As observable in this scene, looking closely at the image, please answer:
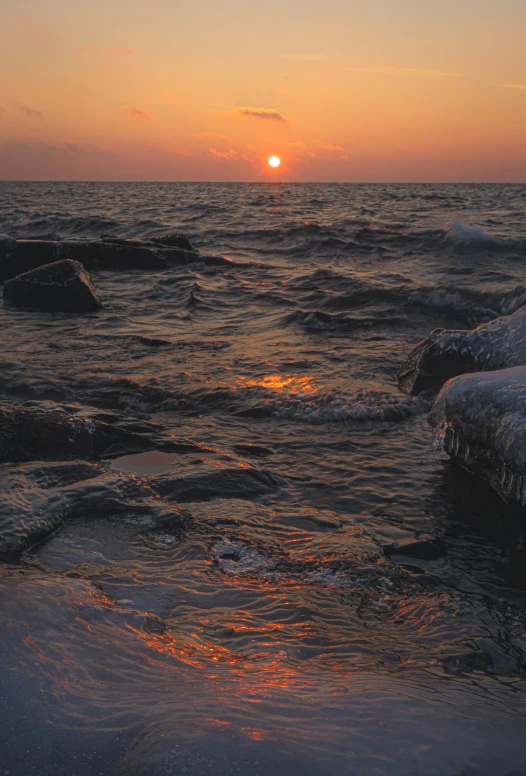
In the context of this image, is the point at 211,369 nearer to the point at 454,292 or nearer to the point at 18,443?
the point at 18,443

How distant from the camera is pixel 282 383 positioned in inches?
223

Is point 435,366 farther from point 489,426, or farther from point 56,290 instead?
point 56,290

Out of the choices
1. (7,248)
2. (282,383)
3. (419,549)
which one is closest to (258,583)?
(419,549)

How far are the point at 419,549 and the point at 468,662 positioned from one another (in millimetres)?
897

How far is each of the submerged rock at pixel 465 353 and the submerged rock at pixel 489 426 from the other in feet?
4.24

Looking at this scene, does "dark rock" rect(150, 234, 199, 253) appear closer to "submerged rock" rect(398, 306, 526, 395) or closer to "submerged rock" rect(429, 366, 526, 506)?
"submerged rock" rect(398, 306, 526, 395)

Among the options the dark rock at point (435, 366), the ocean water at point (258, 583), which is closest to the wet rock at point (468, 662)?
the ocean water at point (258, 583)

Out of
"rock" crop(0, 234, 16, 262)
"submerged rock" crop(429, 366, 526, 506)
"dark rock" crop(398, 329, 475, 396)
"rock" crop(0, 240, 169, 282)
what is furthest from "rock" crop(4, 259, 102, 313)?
"submerged rock" crop(429, 366, 526, 506)

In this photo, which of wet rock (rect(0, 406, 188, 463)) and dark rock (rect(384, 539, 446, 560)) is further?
wet rock (rect(0, 406, 188, 463))

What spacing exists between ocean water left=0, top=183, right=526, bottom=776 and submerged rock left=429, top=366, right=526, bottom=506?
0.14 m

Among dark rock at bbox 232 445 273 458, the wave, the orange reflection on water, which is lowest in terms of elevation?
dark rock at bbox 232 445 273 458

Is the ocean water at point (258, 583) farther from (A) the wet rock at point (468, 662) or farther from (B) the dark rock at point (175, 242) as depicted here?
(B) the dark rock at point (175, 242)

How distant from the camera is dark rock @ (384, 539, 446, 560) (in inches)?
117

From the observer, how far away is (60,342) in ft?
23.4
